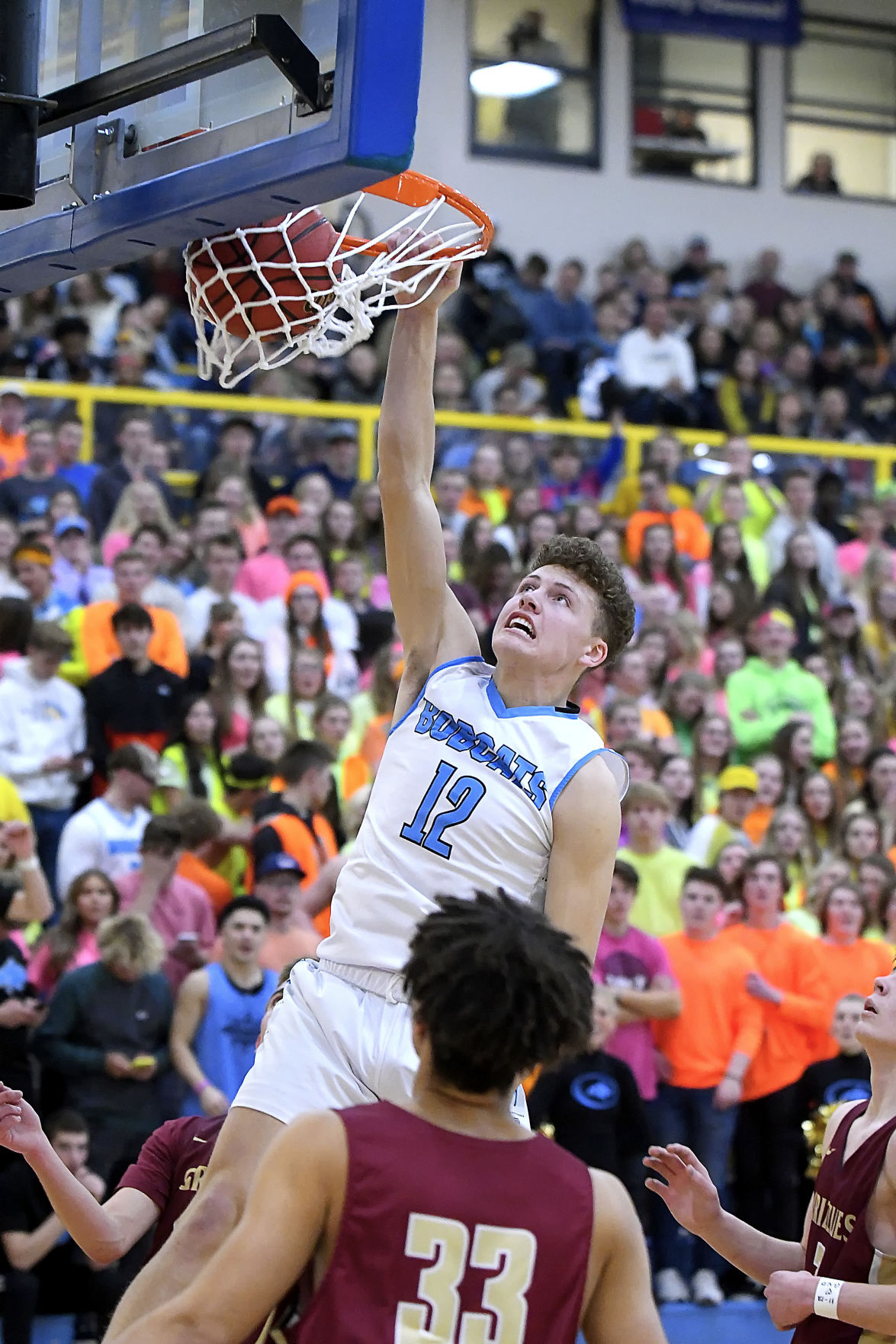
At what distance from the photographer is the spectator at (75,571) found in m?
9.50

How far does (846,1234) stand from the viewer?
397 centimetres

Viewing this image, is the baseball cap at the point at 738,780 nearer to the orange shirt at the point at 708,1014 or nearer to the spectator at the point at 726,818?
the spectator at the point at 726,818

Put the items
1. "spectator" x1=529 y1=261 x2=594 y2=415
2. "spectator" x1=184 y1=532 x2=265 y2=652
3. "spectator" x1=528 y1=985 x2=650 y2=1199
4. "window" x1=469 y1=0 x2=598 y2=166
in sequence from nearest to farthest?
"spectator" x1=528 y1=985 x2=650 y2=1199 < "spectator" x1=184 y1=532 x2=265 y2=652 < "spectator" x1=529 y1=261 x2=594 y2=415 < "window" x1=469 y1=0 x2=598 y2=166

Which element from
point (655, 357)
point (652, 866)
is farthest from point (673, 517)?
point (652, 866)

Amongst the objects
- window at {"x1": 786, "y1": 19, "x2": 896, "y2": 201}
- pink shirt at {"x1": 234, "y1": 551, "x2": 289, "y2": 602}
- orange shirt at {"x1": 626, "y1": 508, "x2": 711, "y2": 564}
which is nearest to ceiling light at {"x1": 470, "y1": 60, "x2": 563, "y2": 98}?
window at {"x1": 786, "y1": 19, "x2": 896, "y2": 201}

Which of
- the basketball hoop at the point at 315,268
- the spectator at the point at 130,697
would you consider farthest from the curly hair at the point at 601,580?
the spectator at the point at 130,697

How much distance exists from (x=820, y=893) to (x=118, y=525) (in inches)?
166

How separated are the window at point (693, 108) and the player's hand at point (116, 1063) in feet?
42.6

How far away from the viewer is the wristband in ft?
12.1

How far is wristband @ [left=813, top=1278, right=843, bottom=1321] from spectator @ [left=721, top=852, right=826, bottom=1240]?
4432mm

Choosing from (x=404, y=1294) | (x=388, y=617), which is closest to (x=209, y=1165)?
(x=404, y=1294)

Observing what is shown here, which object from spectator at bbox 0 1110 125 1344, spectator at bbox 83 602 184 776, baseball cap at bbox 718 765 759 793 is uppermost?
spectator at bbox 83 602 184 776

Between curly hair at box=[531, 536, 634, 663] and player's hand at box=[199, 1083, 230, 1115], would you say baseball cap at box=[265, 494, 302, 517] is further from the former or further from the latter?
curly hair at box=[531, 536, 634, 663]

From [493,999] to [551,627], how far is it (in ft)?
4.92
